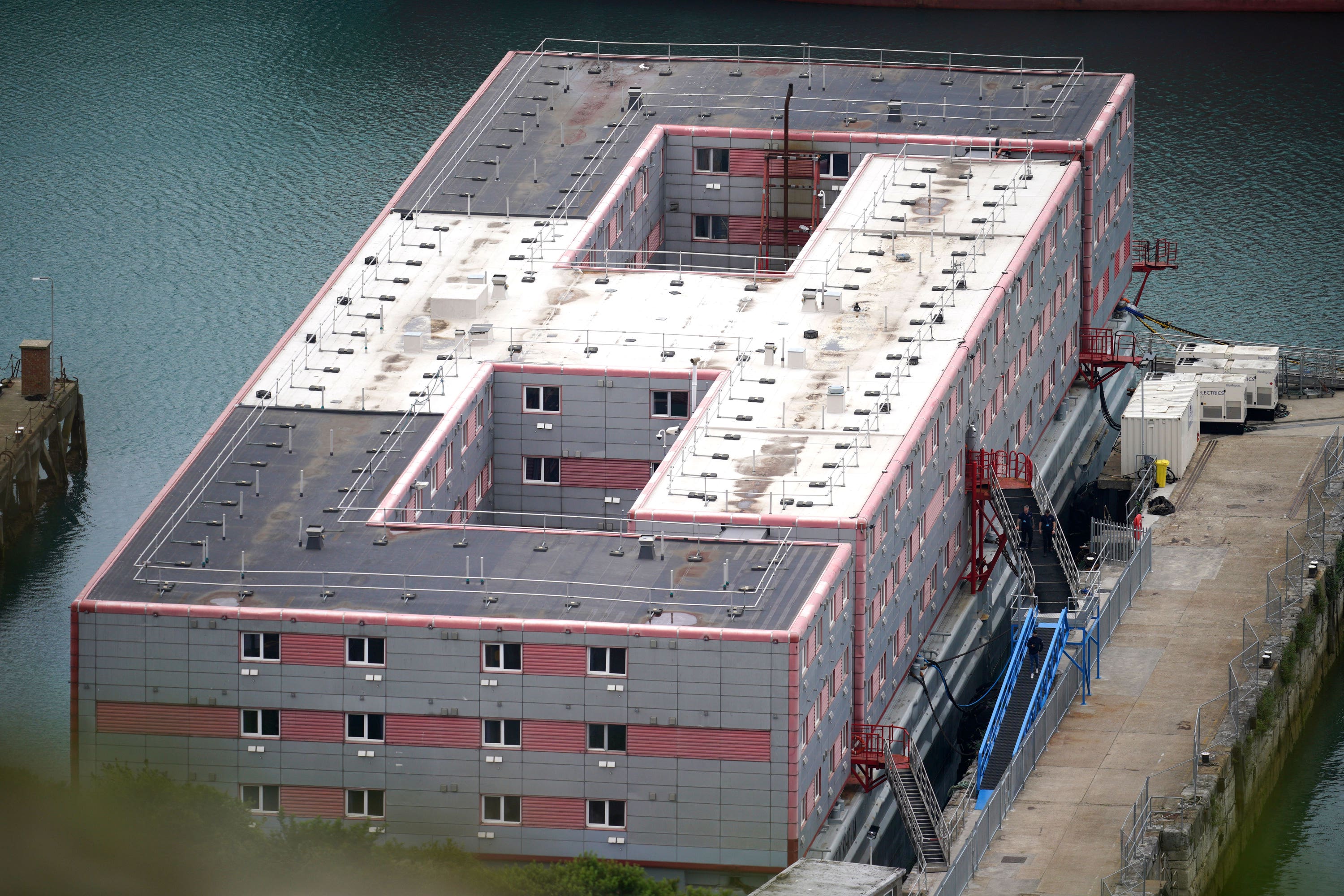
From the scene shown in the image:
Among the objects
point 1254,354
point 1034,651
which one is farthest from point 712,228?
point 1034,651

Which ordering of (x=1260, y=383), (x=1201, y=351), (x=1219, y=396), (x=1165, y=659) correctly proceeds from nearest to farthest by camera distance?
(x=1165, y=659) < (x=1219, y=396) < (x=1260, y=383) < (x=1201, y=351)

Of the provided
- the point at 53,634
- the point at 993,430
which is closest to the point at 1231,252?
the point at 993,430

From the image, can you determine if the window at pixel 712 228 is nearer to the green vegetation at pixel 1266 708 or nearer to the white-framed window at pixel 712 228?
the white-framed window at pixel 712 228

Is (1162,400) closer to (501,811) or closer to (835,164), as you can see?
(835,164)

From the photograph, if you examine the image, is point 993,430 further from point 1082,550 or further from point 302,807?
point 302,807

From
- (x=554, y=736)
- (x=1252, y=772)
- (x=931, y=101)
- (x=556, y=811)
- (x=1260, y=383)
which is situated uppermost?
(x=931, y=101)

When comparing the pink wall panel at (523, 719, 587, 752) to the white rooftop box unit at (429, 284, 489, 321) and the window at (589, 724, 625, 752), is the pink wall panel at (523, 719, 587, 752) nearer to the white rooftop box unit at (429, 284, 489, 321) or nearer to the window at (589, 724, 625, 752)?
the window at (589, 724, 625, 752)

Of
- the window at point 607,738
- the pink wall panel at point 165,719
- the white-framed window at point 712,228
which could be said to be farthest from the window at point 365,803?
the white-framed window at point 712,228

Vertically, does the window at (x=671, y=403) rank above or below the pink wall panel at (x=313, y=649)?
above
